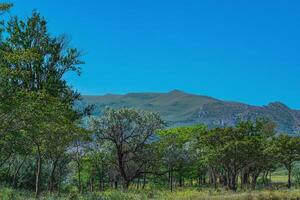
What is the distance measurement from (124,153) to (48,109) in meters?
36.3

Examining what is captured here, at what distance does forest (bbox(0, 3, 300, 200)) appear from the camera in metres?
30.7

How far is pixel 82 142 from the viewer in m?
54.4

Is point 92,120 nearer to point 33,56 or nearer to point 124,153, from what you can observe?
point 124,153

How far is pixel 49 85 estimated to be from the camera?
45031 millimetres

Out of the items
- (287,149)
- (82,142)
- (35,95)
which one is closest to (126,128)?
(82,142)

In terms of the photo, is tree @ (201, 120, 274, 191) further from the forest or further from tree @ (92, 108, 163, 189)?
tree @ (92, 108, 163, 189)

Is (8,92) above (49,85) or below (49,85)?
below

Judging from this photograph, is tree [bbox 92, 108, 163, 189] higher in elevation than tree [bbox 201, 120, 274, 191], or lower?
higher

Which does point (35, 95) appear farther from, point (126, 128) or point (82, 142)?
point (126, 128)

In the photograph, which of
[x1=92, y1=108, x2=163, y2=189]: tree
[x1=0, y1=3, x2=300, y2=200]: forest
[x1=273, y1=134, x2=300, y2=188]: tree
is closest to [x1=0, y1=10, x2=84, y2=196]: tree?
[x1=0, y1=3, x2=300, y2=200]: forest

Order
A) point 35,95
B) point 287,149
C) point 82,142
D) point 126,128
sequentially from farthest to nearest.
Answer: point 287,149 < point 126,128 < point 82,142 < point 35,95

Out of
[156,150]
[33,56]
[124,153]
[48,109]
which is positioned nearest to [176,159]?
[156,150]

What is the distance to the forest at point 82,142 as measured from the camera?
1207 inches

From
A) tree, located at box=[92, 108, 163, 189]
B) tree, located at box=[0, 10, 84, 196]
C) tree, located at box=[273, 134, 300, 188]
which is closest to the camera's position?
tree, located at box=[0, 10, 84, 196]
